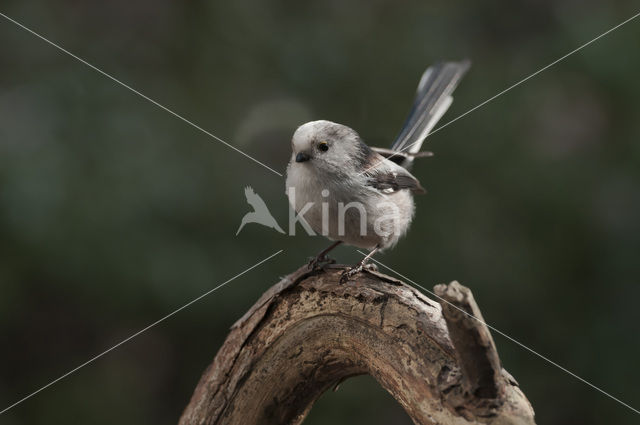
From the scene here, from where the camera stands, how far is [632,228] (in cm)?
259

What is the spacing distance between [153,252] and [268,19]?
1017 millimetres

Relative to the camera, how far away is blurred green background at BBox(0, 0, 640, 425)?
8.11ft

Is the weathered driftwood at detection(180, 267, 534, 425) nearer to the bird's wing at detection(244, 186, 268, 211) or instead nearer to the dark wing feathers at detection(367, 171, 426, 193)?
the dark wing feathers at detection(367, 171, 426, 193)

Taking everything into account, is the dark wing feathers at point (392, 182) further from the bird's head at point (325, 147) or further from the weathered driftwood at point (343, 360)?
the weathered driftwood at point (343, 360)

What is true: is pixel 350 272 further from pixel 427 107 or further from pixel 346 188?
pixel 427 107

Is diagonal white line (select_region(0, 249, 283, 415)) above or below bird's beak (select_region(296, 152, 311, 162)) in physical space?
below

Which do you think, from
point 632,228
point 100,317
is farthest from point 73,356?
point 632,228

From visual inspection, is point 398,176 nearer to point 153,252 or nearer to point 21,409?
point 153,252

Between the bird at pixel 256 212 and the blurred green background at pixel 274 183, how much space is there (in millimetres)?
32

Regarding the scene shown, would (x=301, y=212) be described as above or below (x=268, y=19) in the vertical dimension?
below

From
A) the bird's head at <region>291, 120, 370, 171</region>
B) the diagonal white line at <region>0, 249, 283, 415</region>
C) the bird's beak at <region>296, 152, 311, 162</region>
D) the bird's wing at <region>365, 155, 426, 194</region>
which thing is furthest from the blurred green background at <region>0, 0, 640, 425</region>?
the bird's beak at <region>296, 152, 311, 162</region>

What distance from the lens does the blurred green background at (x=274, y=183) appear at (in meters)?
2.47

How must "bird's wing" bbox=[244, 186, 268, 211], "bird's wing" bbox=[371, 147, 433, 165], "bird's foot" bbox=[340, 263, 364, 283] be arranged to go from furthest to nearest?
"bird's wing" bbox=[244, 186, 268, 211], "bird's wing" bbox=[371, 147, 433, 165], "bird's foot" bbox=[340, 263, 364, 283]

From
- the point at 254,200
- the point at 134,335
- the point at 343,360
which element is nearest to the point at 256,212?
the point at 254,200
